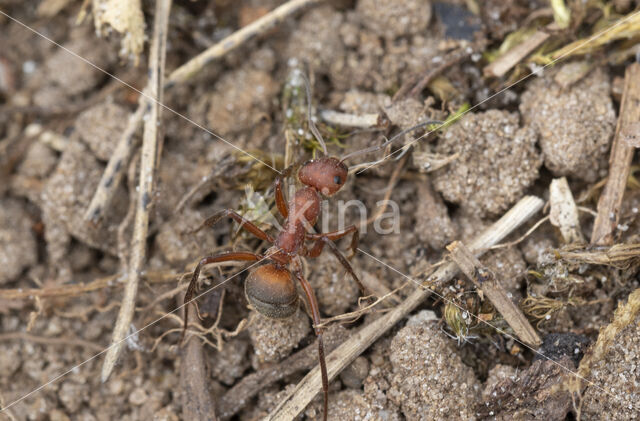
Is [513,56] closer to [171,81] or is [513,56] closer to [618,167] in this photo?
[618,167]

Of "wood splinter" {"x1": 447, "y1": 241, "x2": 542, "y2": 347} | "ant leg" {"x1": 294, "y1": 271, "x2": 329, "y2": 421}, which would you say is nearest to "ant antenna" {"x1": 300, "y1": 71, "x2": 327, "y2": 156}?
"ant leg" {"x1": 294, "y1": 271, "x2": 329, "y2": 421}

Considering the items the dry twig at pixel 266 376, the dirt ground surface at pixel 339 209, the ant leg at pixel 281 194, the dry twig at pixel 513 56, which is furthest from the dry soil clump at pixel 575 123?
the dry twig at pixel 266 376

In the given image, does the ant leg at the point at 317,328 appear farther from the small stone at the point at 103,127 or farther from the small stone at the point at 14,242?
the small stone at the point at 14,242

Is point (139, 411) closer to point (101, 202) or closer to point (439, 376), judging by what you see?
point (101, 202)

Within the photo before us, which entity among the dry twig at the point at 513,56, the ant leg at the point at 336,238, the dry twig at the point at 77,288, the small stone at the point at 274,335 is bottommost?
the small stone at the point at 274,335

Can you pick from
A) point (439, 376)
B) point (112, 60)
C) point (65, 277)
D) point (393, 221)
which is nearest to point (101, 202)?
point (65, 277)
